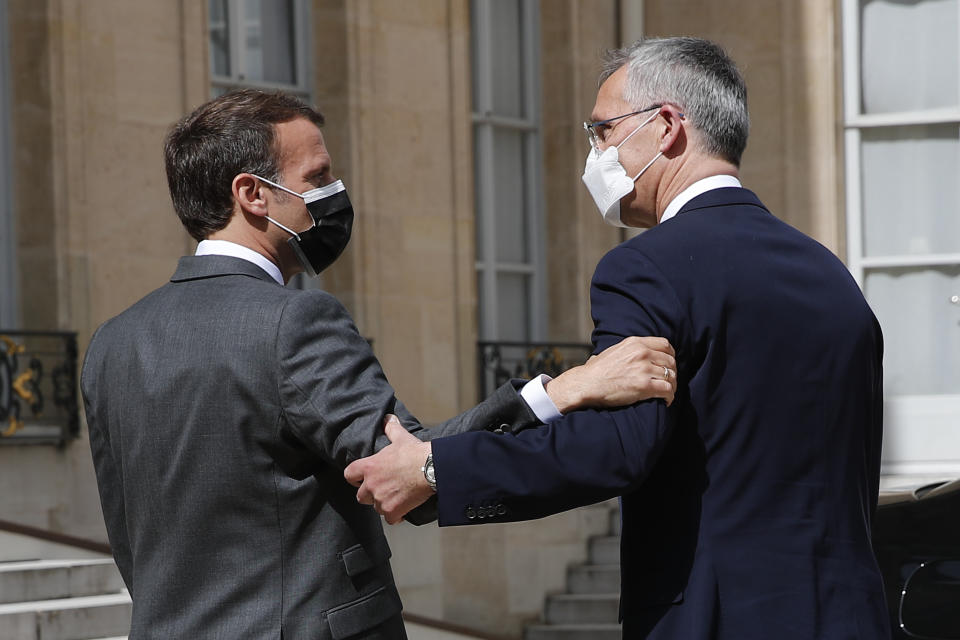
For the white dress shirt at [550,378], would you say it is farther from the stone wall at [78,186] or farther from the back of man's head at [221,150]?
the stone wall at [78,186]

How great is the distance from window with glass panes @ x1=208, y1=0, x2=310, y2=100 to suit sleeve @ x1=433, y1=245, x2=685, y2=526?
6999mm

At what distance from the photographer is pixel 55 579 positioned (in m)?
6.67

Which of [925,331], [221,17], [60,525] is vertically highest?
[221,17]

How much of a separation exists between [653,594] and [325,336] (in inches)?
27.2

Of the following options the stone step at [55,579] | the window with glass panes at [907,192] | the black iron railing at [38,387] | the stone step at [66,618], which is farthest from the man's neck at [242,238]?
the window with glass panes at [907,192]

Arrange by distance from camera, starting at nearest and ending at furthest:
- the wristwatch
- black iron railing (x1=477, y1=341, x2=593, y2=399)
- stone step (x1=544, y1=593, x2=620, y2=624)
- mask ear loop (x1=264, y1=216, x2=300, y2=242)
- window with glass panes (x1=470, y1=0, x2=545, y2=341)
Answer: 1. the wristwatch
2. mask ear loop (x1=264, y1=216, x2=300, y2=242)
3. stone step (x1=544, y1=593, x2=620, y2=624)
4. black iron railing (x1=477, y1=341, x2=593, y2=399)
5. window with glass panes (x1=470, y1=0, x2=545, y2=341)

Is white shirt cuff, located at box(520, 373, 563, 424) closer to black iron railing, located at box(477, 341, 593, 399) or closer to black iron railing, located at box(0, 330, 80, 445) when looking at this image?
black iron railing, located at box(0, 330, 80, 445)

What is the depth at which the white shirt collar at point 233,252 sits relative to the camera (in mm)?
2885

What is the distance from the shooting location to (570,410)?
8.50 ft

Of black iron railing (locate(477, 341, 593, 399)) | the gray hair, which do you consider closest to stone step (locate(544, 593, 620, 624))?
black iron railing (locate(477, 341, 593, 399))

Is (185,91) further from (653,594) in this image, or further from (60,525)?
(653,594)

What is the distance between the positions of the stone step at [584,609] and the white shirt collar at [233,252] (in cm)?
711

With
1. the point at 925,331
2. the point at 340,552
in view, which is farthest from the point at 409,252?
the point at 340,552

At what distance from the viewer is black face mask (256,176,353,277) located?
9.78 ft
